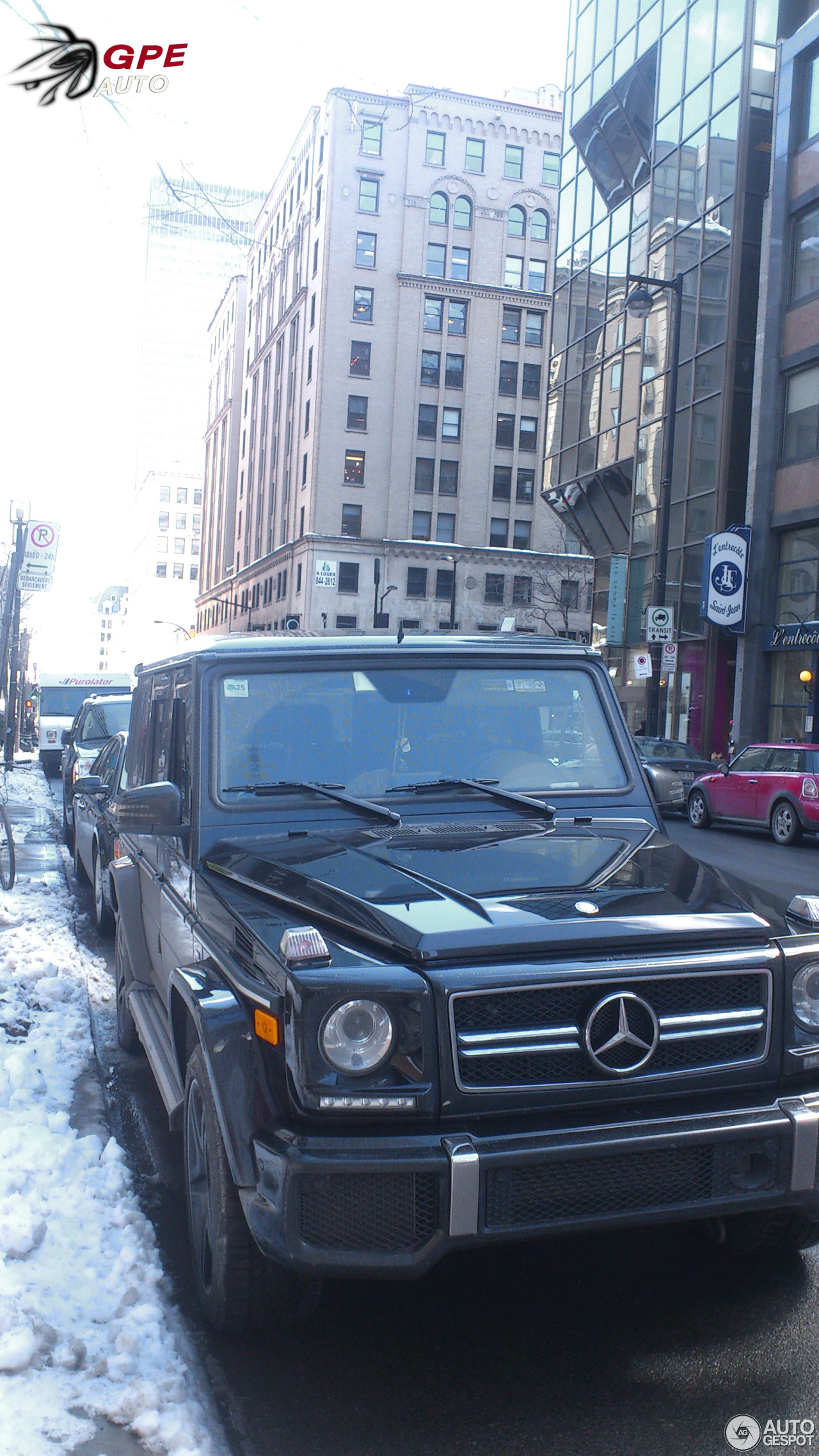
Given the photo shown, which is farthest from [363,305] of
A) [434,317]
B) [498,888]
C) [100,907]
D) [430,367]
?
[498,888]

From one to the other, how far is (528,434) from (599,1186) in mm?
66372

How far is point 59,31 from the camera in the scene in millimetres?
5293

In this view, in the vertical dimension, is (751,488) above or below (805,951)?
above

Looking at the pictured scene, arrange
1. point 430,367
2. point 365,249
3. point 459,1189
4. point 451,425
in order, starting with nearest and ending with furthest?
point 459,1189 < point 365,249 < point 430,367 < point 451,425

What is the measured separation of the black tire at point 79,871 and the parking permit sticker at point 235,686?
7.54m

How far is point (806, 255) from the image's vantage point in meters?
26.2

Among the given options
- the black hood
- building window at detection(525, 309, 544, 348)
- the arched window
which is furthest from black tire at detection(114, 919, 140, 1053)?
the arched window

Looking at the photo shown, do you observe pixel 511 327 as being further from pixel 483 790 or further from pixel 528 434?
pixel 483 790

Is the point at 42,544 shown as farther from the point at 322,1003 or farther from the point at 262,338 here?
the point at 262,338

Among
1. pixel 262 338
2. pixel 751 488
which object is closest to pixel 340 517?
pixel 262 338

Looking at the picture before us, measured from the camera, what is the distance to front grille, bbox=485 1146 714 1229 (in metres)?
2.54

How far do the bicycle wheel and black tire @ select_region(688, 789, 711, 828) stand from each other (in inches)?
471

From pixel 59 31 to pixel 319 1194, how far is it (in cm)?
517

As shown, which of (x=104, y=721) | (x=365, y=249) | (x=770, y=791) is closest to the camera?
(x=104, y=721)
